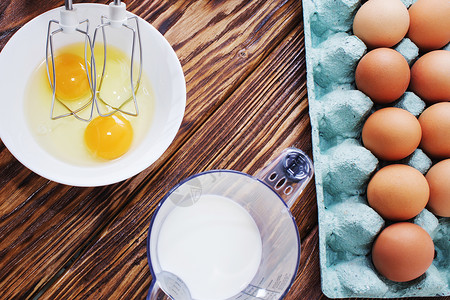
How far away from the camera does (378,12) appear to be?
0.63 m

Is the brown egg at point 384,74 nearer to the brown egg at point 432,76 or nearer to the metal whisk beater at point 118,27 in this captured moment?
the brown egg at point 432,76

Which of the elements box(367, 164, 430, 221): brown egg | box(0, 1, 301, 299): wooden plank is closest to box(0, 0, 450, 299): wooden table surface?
box(0, 1, 301, 299): wooden plank

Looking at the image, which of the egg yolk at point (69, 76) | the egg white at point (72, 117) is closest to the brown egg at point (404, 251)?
the egg white at point (72, 117)

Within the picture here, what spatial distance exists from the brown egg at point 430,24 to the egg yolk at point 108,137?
1.53ft

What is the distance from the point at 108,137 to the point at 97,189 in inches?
3.6

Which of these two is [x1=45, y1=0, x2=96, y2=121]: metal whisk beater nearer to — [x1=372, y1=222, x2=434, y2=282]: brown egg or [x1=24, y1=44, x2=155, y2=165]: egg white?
[x1=24, y1=44, x2=155, y2=165]: egg white

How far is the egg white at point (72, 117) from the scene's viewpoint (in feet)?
2.04

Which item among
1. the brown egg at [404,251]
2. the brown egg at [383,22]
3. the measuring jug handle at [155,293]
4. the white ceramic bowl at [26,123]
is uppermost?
the brown egg at [383,22]

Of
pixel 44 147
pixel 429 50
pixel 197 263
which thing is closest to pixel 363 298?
pixel 197 263

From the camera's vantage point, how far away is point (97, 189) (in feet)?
2.16

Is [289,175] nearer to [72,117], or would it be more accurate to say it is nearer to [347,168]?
[347,168]

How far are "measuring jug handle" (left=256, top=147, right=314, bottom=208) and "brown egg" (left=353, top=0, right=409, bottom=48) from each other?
21cm

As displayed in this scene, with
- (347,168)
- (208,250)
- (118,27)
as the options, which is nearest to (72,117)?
(118,27)

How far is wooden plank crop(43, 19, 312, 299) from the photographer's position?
0.65m
